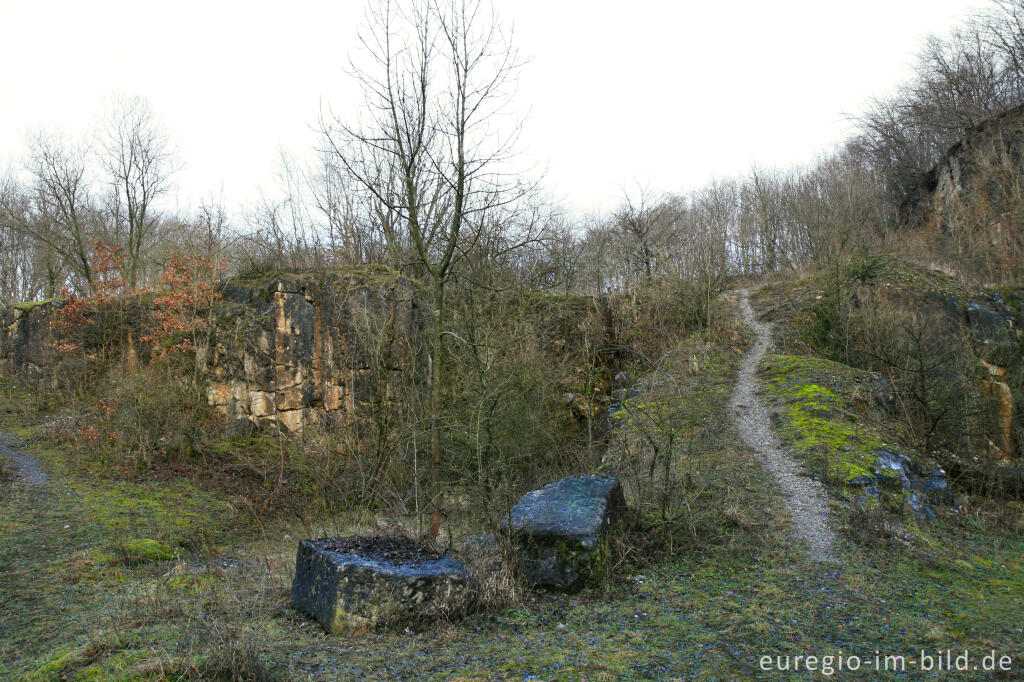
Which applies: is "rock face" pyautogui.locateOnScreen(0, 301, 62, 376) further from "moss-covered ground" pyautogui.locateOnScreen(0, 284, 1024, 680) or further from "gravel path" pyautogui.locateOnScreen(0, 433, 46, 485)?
"moss-covered ground" pyautogui.locateOnScreen(0, 284, 1024, 680)

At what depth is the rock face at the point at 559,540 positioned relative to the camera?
19.8ft

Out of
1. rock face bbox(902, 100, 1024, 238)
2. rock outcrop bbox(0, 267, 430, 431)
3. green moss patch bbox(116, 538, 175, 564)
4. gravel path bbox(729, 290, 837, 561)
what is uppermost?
rock face bbox(902, 100, 1024, 238)

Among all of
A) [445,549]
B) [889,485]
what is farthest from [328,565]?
[889,485]

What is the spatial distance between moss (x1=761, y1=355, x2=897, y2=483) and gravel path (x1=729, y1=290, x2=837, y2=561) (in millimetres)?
274

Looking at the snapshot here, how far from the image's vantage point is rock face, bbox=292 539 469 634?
15.9 ft

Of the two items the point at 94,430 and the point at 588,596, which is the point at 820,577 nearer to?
the point at 588,596

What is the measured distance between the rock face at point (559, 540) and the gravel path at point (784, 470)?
263cm

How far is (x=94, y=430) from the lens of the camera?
44.9 feet

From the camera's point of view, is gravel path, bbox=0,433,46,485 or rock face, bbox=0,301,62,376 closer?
gravel path, bbox=0,433,46,485

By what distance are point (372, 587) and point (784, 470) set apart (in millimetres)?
6888


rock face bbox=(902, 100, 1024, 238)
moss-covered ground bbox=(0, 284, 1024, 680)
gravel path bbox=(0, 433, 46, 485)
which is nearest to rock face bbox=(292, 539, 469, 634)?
moss-covered ground bbox=(0, 284, 1024, 680)

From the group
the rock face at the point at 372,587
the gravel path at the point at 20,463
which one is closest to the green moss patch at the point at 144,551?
the rock face at the point at 372,587

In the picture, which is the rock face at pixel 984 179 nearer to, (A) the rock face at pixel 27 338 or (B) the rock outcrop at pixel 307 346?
(B) the rock outcrop at pixel 307 346

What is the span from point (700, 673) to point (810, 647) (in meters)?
1.11
